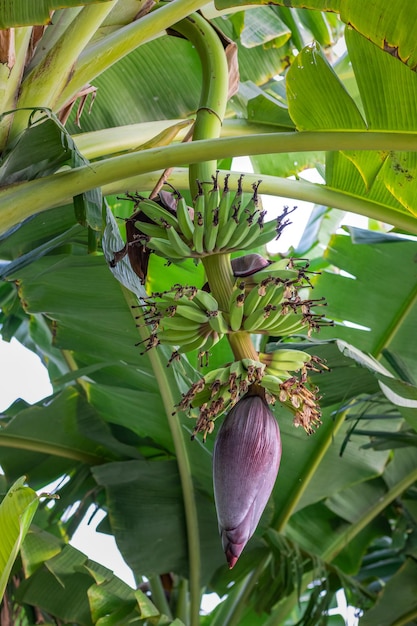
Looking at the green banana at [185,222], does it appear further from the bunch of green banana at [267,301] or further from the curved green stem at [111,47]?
the curved green stem at [111,47]

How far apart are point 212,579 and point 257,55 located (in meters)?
1.21

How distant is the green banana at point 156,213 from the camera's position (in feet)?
2.85

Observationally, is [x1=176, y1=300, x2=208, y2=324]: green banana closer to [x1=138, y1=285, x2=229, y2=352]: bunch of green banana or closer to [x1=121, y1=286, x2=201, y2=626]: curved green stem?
[x1=138, y1=285, x2=229, y2=352]: bunch of green banana

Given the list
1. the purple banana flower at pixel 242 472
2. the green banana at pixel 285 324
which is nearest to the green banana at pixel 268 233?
the green banana at pixel 285 324

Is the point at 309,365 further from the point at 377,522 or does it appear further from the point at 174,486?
the point at 377,522

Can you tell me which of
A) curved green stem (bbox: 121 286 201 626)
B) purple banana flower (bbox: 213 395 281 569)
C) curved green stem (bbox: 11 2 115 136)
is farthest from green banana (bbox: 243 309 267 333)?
curved green stem (bbox: 121 286 201 626)

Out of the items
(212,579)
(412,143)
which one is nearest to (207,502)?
(212,579)

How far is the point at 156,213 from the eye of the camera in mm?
874

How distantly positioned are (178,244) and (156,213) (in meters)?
Answer: 0.07

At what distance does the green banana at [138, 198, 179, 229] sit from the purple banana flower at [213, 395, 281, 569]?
26 centimetres

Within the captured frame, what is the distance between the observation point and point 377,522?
6.13 ft

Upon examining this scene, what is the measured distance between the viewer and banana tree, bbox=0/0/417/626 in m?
0.83

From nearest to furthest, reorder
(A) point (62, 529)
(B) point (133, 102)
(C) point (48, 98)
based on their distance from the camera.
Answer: (C) point (48, 98), (B) point (133, 102), (A) point (62, 529)

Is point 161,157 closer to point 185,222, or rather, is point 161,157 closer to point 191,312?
point 185,222
